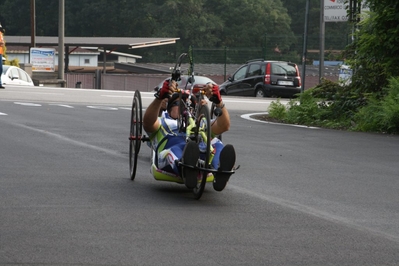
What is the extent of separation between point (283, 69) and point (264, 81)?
3.37ft

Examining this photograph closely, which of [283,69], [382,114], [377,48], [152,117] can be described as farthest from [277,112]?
[283,69]

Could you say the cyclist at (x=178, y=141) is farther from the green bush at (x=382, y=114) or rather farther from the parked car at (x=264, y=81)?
the parked car at (x=264, y=81)

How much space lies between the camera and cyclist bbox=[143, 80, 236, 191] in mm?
8102

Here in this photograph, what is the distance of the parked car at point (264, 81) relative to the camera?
37.8m

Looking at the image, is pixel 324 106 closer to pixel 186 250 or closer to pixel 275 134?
pixel 275 134

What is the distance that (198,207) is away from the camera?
8.14 meters

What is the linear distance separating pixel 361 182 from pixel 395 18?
29.8ft

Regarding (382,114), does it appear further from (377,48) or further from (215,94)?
(215,94)

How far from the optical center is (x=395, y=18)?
18625 millimetres

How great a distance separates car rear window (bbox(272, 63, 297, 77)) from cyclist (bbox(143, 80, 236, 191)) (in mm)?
28874

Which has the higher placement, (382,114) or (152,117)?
(152,117)

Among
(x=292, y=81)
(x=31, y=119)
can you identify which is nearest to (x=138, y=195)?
(x=31, y=119)

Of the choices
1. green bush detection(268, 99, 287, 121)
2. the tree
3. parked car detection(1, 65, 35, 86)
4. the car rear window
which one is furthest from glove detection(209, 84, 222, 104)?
the car rear window

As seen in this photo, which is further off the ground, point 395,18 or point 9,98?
point 395,18
